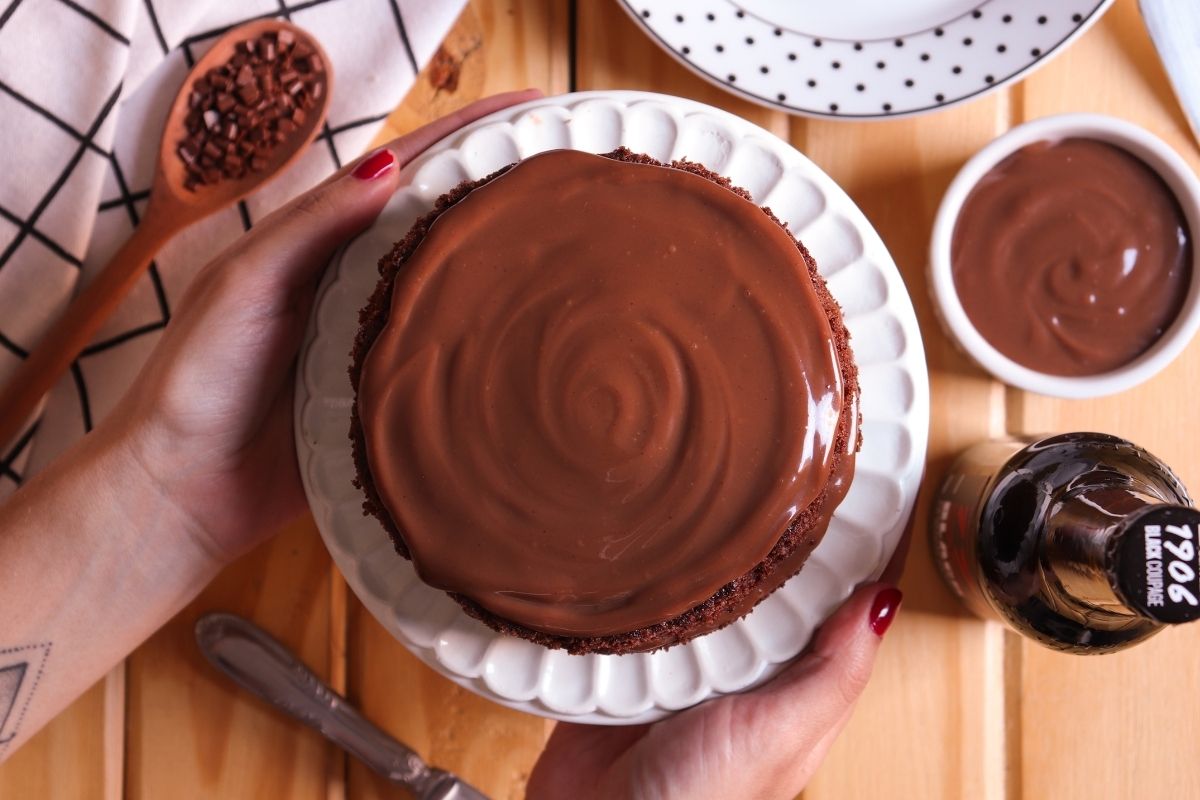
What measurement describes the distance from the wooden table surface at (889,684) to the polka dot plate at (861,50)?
0.21ft

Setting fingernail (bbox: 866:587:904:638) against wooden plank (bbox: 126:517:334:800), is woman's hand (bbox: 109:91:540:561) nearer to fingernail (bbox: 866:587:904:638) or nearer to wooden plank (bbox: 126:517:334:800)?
wooden plank (bbox: 126:517:334:800)

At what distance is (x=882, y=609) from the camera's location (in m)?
1.07

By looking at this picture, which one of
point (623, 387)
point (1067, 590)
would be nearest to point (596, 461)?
point (623, 387)

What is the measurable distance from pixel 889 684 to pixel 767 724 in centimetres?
36

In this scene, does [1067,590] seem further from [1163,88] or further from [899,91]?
[1163,88]

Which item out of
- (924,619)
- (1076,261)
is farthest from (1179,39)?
(924,619)

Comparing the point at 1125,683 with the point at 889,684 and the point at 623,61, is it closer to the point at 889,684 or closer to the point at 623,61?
the point at 889,684

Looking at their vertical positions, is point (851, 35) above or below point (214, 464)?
above

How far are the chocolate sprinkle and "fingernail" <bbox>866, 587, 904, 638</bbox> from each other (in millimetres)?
919

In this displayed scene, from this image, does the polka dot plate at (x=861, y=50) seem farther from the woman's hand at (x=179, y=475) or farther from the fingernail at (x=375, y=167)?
the fingernail at (x=375, y=167)

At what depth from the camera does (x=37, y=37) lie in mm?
1319

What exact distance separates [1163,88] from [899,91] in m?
0.38

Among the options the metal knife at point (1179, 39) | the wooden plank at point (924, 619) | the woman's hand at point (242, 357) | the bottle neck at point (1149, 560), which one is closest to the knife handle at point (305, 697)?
the woman's hand at point (242, 357)

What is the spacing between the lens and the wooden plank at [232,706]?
1354 mm
